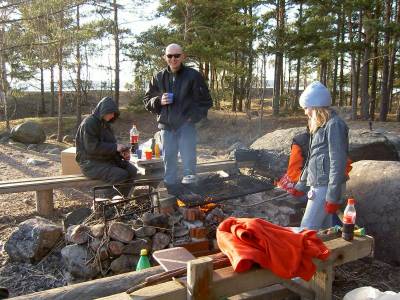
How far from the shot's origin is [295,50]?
18.8 metres

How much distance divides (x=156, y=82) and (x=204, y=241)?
249 cm

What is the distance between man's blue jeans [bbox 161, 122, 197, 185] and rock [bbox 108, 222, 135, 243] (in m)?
1.46

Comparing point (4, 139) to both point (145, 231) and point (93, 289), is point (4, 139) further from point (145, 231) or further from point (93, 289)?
point (93, 289)

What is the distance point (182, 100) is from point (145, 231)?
6.63 feet

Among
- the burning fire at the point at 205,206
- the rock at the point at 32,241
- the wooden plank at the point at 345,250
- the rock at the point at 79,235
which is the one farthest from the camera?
the burning fire at the point at 205,206

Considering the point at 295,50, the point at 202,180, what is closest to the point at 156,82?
the point at 202,180

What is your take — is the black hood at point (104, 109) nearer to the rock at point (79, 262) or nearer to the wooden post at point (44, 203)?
the wooden post at point (44, 203)

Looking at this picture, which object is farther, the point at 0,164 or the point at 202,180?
the point at 0,164

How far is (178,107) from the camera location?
5488 millimetres

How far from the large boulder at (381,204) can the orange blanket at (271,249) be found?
2.16m

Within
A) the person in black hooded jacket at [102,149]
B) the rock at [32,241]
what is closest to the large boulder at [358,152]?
the person in black hooded jacket at [102,149]

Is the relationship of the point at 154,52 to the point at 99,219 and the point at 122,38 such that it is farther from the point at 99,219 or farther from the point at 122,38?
the point at 99,219

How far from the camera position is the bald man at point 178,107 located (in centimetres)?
546

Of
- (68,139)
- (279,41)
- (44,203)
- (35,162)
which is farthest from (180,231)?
(279,41)
